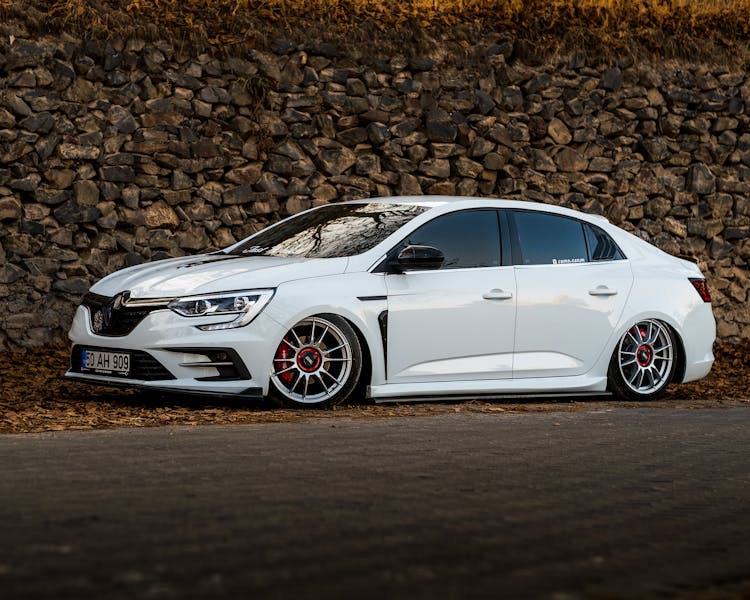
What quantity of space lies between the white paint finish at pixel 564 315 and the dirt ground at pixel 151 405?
35cm

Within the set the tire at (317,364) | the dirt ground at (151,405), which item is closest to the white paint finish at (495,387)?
the dirt ground at (151,405)

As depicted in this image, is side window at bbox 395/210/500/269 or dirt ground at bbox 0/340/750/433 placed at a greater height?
side window at bbox 395/210/500/269

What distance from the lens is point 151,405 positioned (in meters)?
9.66

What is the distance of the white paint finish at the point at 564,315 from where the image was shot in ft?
34.0

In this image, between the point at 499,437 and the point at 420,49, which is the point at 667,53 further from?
the point at 499,437

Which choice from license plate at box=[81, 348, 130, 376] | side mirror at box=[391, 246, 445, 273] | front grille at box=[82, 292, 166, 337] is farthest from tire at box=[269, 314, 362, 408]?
license plate at box=[81, 348, 130, 376]

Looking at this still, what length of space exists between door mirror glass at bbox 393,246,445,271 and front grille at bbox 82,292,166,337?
1.74 m

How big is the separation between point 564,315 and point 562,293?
0.56 ft

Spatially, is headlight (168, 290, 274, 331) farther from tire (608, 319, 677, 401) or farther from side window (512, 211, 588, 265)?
tire (608, 319, 677, 401)

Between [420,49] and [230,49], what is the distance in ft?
7.77

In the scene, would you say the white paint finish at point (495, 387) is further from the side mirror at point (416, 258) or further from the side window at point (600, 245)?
the side window at point (600, 245)

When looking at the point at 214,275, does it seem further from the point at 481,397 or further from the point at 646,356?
the point at 646,356

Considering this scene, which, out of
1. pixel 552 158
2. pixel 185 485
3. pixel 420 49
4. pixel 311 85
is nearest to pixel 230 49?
pixel 311 85

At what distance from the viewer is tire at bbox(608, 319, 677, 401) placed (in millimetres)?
10977
